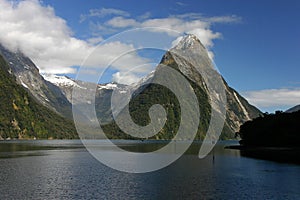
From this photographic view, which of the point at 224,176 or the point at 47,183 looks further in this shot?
the point at 224,176

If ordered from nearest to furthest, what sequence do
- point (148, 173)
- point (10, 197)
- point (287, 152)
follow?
point (10, 197) < point (148, 173) < point (287, 152)

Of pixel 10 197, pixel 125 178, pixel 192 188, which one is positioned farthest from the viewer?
pixel 125 178

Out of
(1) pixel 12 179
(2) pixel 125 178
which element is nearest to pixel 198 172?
(2) pixel 125 178

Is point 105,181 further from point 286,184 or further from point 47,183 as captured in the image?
point 286,184

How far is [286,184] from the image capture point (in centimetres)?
7319

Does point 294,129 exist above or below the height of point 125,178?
above

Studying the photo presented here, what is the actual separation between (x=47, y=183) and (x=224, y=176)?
41017 millimetres

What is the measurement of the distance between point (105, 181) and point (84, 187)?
27.4ft

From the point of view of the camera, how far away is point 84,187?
223 ft

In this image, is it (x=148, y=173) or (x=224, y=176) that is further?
(x=148, y=173)

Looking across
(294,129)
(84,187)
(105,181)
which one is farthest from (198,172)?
(294,129)

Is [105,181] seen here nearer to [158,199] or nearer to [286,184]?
[158,199]

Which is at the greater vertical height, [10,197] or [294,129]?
[294,129]

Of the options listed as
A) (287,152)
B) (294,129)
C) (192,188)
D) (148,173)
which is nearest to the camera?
(192,188)
